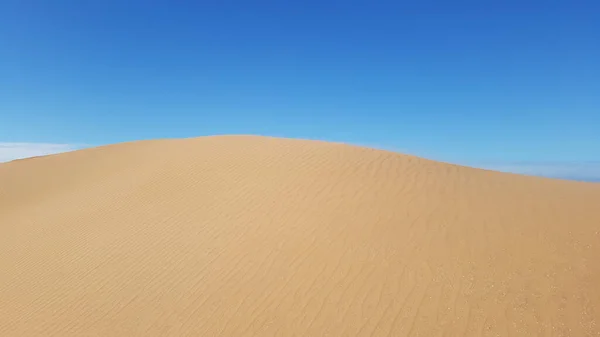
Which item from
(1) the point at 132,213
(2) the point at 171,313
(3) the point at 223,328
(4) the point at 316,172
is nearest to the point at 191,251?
(2) the point at 171,313

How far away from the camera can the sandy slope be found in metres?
6.19

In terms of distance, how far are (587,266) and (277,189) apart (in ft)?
24.7

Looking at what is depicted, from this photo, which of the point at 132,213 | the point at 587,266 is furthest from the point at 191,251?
the point at 587,266

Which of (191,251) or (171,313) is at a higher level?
(191,251)

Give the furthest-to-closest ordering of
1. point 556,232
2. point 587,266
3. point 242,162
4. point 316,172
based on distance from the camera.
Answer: point 242,162
point 316,172
point 556,232
point 587,266

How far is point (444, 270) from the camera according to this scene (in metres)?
6.97

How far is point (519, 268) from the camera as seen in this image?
22.5 feet

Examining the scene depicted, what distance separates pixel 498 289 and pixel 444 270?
3.10 feet

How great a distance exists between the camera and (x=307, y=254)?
7.99m

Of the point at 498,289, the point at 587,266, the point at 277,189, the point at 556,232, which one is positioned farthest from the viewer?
the point at 277,189

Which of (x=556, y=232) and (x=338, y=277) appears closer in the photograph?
(x=338, y=277)

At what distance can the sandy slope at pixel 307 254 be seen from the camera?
619 cm

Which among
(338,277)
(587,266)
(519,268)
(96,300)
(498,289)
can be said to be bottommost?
(96,300)

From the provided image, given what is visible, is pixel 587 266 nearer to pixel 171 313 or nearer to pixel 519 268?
pixel 519 268
